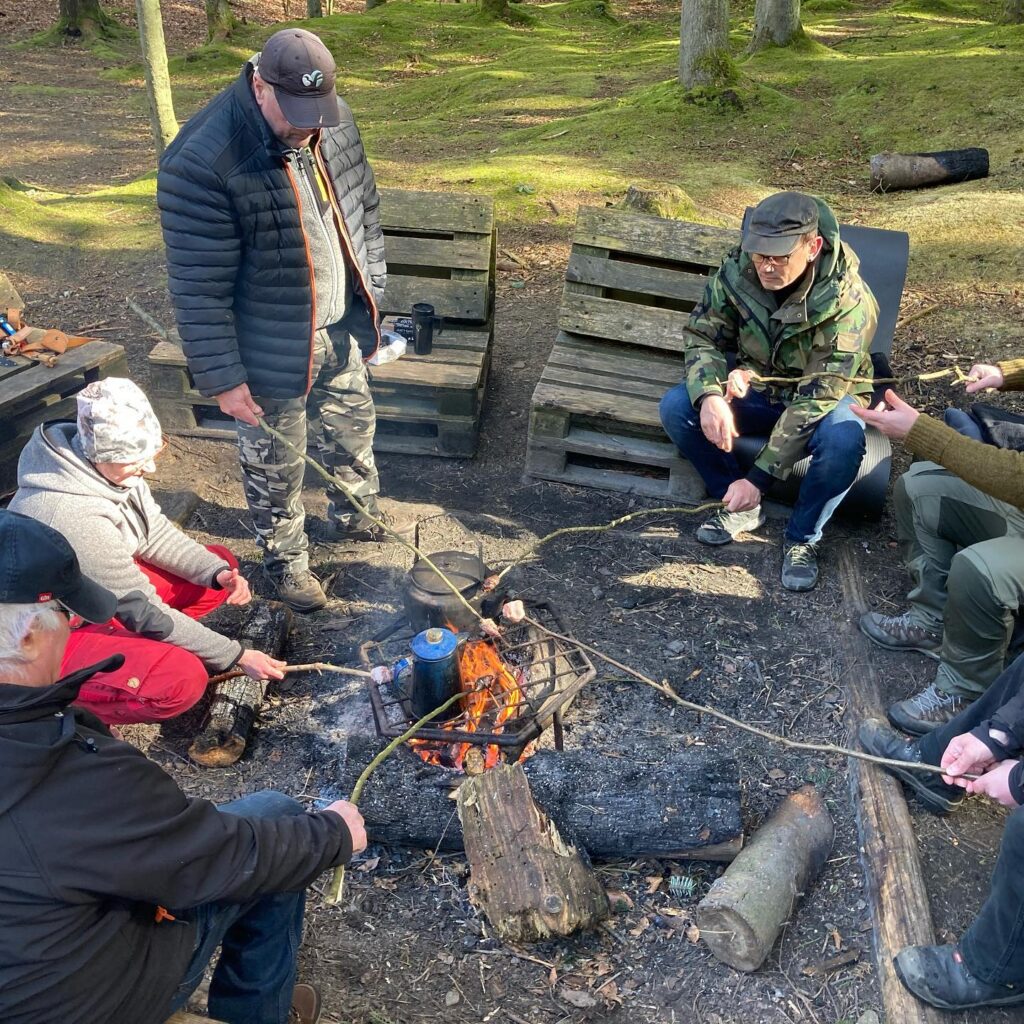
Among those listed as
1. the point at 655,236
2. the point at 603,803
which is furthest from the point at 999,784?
the point at 655,236

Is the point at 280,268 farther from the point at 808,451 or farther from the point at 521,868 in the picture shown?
the point at 808,451

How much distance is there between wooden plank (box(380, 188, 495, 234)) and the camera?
18.1 ft

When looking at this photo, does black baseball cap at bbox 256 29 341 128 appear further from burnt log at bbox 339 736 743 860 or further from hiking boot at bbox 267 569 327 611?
burnt log at bbox 339 736 743 860

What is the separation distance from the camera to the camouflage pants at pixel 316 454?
3891 millimetres

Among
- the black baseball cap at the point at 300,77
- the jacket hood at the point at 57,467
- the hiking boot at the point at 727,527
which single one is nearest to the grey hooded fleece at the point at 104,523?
the jacket hood at the point at 57,467

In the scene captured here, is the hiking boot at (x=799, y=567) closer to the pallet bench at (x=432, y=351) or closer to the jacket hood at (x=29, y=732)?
the pallet bench at (x=432, y=351)

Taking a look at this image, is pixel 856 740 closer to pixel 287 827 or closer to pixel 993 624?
pixel 993 624

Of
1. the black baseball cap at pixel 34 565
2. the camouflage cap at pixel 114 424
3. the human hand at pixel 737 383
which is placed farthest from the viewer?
the human hand at pixel 737 383

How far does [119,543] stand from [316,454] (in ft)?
5.19

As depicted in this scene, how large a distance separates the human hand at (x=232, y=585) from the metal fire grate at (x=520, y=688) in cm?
53

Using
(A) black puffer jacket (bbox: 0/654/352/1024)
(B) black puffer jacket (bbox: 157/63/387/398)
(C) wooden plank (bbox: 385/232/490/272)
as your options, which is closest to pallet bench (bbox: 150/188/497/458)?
(C) wooden plank (bbox: 385/232/490/272)

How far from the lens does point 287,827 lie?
2.11 metres

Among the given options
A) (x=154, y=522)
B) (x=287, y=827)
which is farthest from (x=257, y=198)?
(x=287, y=827)

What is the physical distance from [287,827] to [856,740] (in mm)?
2226
